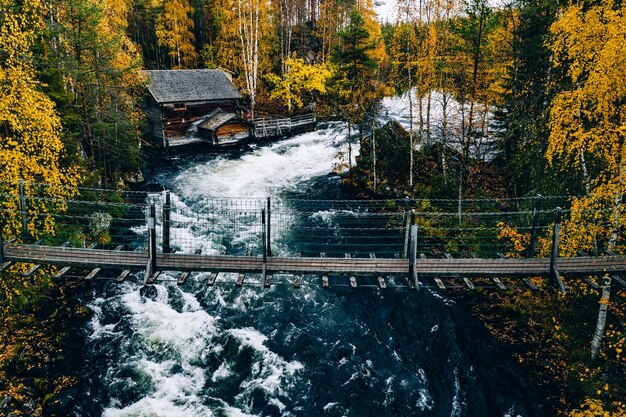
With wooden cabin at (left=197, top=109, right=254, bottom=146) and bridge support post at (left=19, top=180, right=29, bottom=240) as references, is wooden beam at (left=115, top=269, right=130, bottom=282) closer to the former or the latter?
bridge support post at (left=19, top=180, right=29, bottom=240)

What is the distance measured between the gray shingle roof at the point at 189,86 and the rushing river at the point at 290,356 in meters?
19.6

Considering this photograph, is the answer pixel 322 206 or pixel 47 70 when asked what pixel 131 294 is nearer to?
pixel 47 70

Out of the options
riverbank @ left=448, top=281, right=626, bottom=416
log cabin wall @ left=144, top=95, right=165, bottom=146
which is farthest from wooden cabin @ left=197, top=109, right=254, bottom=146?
riverbank @ left=448, top=281, right=626, bottom=416

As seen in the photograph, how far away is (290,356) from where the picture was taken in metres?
12.8

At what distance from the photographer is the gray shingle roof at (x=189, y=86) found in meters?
31.9

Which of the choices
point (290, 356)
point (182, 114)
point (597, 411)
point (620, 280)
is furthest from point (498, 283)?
point (182, 114)

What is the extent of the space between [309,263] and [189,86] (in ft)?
85.8

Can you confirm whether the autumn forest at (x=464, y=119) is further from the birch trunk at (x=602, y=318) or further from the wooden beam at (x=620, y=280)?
the wooden beam at (x=620, y=280)

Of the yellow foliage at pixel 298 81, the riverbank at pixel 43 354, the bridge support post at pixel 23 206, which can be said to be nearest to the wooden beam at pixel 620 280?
the riverbank at pixel 43 354

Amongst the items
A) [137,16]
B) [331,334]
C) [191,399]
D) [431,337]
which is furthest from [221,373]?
[137,16]

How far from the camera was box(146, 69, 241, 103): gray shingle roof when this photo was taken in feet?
105

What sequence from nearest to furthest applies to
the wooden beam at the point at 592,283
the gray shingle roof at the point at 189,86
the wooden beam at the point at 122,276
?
1. the wooden beam at the point at 592,283
2. the wooden beam at the point at 122,276
3. the gray shingle roof at the point at 189,86

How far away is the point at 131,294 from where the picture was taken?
1540cm

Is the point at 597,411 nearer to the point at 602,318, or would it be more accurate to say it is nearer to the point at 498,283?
the point at 602,318
